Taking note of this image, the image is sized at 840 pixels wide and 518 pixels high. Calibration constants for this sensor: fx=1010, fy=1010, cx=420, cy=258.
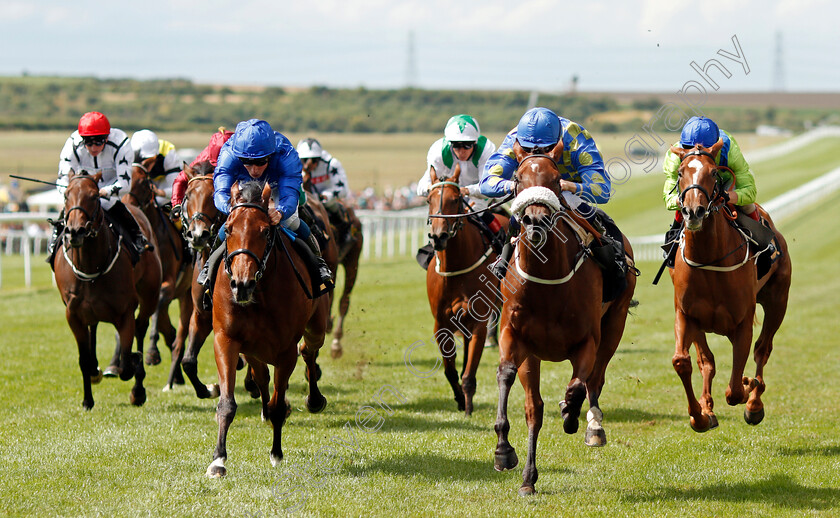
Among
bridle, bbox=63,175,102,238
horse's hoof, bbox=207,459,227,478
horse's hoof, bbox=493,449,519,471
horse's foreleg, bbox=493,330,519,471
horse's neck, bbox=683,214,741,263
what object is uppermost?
horse's neck, bbox=683,214,741,263

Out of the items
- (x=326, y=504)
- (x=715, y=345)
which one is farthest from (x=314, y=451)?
(x=715, y=345)

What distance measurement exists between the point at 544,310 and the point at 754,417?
2.42 m

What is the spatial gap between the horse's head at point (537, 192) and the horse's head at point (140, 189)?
491 cm

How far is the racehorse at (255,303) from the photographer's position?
5762 mm

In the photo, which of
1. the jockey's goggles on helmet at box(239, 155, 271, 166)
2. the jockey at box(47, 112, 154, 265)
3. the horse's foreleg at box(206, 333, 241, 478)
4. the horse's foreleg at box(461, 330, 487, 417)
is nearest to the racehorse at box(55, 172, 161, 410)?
the jockey at box(47, 112, 154, 265)

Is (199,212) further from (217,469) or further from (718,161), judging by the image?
(718,161)

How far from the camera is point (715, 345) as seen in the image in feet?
42.0

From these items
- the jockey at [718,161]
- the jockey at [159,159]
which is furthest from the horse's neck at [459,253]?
the jockey at [159,159]

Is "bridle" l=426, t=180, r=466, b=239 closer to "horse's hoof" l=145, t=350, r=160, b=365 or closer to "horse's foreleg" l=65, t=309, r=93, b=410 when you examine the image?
"horse's foreleg" l=65, t=309, r=93, b=410

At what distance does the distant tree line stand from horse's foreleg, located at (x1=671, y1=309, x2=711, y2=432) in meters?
48.5

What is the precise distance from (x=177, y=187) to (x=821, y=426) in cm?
549

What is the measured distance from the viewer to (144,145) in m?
10.0

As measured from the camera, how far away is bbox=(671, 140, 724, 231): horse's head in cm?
624

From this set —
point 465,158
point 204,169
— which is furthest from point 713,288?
point 204,169
